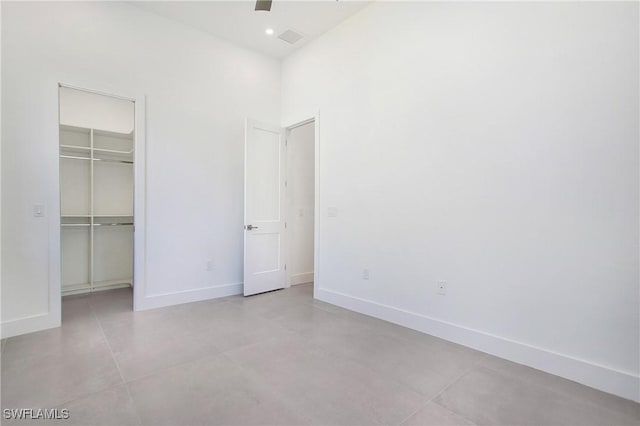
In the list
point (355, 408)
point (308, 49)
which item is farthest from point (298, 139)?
point (355, 408)

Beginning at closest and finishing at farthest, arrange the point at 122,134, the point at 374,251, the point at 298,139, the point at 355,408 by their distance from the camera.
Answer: the point at 355,408
the point at 374,251
the point at 122,134
the point at 298,139

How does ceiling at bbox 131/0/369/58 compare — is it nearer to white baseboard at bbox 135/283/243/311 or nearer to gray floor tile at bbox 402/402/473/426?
white baseboard at bbox 135/283/243/311

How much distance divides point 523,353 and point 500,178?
133 centimetres

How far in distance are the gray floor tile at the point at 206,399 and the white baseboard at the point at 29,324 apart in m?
1.66

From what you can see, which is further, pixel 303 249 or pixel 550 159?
pixel 303 249

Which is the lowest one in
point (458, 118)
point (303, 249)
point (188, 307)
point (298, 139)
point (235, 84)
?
point (188, 307)

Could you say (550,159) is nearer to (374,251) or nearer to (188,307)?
(374,251)

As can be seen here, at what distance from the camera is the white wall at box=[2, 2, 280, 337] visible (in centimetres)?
282

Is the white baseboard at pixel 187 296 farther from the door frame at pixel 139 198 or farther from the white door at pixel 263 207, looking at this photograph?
the white door at pixel 263 207

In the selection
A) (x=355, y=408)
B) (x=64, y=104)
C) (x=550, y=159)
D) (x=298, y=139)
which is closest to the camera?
(x=355, y=408)

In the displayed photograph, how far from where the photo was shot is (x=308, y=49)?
13.9 feet

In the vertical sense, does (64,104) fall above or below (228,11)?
below

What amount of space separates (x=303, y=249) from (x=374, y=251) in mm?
1805

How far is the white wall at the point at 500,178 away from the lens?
1.99 meters
